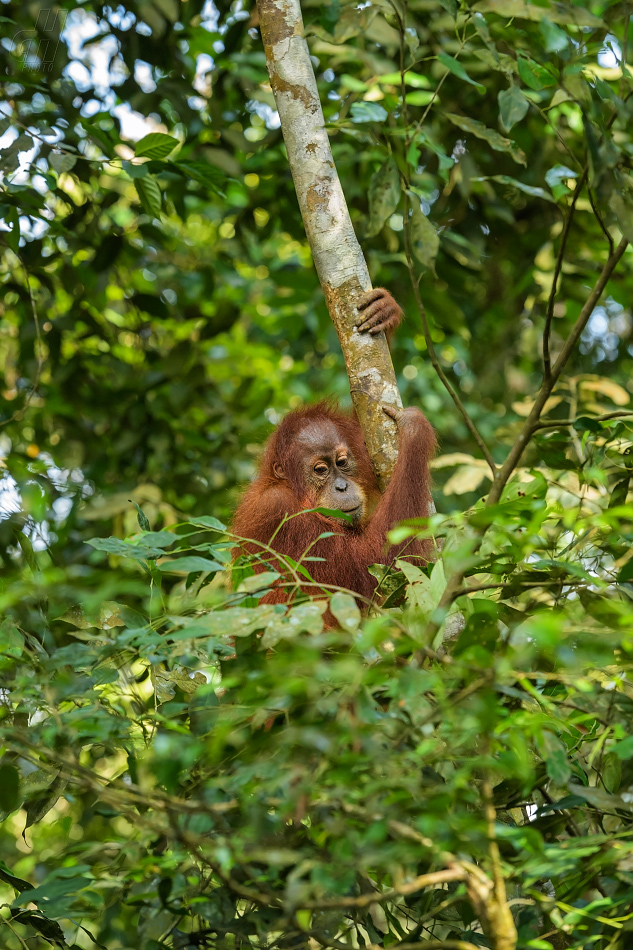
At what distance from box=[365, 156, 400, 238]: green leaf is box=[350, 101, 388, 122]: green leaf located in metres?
0.18

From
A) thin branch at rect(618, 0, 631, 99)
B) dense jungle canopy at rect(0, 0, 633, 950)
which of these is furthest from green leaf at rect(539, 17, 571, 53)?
thin branch at rect(618, 0, 631, 99)

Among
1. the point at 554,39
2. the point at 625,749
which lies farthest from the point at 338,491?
the point at 625,749

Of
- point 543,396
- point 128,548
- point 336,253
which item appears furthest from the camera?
point 336,253

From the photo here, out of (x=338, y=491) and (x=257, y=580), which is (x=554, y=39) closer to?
(x=257, y=580)

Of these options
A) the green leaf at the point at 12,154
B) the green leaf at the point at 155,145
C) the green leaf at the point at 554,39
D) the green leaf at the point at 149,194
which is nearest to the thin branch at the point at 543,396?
the green leaf at the point at 554,39

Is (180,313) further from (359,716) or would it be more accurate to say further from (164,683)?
(359,716)

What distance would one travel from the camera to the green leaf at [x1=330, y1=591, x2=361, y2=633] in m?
1.54

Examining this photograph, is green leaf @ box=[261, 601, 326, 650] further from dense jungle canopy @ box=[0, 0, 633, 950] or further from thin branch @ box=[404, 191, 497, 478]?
thin branch @ box=[404, 191, 497, 478]

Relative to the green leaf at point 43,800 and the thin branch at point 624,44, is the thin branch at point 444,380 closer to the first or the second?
the thin branch at point 624,44

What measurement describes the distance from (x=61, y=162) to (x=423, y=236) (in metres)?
1.39

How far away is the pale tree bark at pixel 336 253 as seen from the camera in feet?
9.45

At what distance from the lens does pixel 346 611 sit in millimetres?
1571

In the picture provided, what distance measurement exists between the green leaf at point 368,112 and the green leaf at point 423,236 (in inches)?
19.3

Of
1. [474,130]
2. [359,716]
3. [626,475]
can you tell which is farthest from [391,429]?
[359,716]
